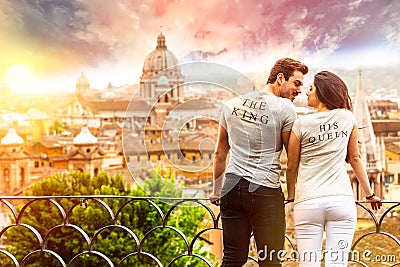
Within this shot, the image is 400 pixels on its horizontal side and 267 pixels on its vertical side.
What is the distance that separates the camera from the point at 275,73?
1094 mm

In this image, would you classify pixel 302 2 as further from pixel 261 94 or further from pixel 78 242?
pixel 261 94

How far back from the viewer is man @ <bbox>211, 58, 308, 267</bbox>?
1.06 meters

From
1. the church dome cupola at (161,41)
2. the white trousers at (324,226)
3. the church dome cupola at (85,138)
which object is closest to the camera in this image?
Result: the white trousers at (324,226)

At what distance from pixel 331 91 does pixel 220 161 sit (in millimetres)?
242

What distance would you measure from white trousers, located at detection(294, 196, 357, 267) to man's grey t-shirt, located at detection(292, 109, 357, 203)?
0.02 meters

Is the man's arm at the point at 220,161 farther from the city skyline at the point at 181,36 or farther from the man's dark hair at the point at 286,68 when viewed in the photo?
the city skyline at the point at 181,36

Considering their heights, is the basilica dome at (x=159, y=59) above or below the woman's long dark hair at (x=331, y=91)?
above

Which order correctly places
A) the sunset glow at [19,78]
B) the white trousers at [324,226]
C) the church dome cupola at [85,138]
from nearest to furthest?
1. the white trousers at [324,226]
2. the sunset glow at [19,78]
3. the church dome cupola at [85,138]

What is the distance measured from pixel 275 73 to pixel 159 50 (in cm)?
1022

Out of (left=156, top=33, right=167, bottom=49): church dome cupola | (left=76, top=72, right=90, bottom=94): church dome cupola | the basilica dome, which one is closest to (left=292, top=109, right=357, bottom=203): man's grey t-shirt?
the basilica dome

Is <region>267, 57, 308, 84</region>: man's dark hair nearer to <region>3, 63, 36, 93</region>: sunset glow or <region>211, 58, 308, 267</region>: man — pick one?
<region>211, 58, 308, 267</region>: man

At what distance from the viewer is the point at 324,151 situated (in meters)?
1.06

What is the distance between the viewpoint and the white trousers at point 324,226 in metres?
1.06

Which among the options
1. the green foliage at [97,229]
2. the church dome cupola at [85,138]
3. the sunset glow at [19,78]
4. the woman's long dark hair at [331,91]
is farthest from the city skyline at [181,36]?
the woman's long dark hair at [331,91]
